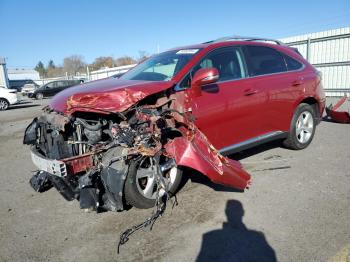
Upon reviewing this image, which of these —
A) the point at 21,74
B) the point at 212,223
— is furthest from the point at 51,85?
the point at 21,74

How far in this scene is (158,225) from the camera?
11.0 ft

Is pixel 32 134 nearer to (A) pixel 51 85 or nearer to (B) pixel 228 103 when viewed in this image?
(B) pixel 228 103

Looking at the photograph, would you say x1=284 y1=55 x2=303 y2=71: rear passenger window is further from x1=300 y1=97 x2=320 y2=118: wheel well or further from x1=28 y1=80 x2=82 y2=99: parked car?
x1=28 y1=80 x2=82 y2=99: parked car

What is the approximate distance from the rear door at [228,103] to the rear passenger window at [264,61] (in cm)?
19

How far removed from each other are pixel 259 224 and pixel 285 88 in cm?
256

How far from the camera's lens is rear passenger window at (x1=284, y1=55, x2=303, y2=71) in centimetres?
527

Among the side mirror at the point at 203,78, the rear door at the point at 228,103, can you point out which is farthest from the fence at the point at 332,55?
the side mirror at the point at 203,78

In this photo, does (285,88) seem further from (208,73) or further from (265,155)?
(208,73)

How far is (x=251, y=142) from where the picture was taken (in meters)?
4.64

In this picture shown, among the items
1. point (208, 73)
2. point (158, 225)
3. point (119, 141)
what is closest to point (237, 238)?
point (158, 225)

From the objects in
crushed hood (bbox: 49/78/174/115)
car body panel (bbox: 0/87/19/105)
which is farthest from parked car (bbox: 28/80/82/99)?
crushed hood (bbox: 49/78/174/115)

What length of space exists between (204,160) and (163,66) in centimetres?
169

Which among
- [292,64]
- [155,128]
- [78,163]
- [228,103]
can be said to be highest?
[292,64]

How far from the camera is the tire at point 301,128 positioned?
535 cm
